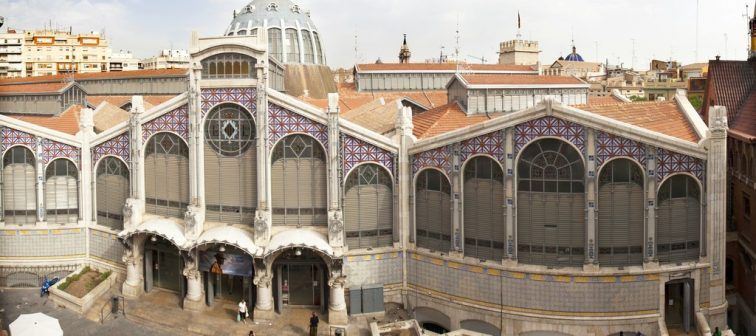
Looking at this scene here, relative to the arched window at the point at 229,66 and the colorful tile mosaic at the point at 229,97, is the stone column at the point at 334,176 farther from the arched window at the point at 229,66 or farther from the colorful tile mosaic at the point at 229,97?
the arched window at the point at 229,66

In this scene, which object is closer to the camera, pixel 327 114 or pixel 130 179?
pixel 327 114

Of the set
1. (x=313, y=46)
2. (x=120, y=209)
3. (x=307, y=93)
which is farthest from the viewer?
(x=313, y=46)

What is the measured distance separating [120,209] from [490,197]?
25.3m

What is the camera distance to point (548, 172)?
37.8 meters

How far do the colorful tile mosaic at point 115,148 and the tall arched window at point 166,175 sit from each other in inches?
64.9

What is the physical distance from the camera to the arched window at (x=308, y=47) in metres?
72.2

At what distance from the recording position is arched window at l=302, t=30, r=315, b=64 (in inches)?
2844

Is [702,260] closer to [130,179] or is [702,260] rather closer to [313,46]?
[130,179]

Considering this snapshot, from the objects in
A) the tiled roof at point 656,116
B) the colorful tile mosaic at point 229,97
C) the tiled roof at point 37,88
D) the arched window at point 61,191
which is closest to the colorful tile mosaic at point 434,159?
the tiled roof at point 656,116

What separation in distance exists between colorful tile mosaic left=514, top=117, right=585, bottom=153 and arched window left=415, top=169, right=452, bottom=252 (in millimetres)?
5098

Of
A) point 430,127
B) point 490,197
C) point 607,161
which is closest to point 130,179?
point 430,127

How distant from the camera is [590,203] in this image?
3719 cm

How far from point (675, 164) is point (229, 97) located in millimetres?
25646

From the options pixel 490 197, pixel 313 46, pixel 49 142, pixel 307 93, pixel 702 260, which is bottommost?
pixel 702 260
